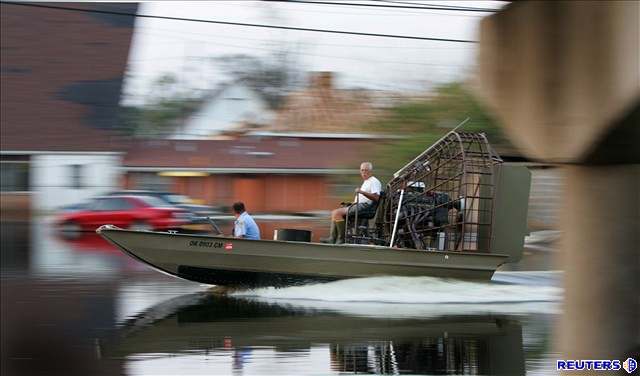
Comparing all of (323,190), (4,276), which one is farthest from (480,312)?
(323,190)

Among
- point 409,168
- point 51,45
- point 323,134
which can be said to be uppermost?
point 51,45

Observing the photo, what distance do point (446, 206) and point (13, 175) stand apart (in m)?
31.3

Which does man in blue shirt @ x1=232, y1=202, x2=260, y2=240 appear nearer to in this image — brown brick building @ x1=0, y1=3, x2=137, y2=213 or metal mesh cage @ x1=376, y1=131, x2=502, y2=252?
metal mesh cage @ x1=376, y1=131, x2=502, y2=252

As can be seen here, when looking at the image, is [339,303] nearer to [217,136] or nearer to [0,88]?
[0,88]

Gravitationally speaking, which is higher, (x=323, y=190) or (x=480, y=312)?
(x=323, y=190)

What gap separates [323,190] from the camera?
143ft

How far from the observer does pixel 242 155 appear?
4384 cm

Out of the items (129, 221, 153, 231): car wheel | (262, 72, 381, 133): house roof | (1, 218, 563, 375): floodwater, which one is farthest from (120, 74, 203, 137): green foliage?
(1, 218, 563, 375): floodwater

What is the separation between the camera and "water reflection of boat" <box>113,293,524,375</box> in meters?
9.31

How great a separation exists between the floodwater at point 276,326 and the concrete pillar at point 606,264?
0.42m

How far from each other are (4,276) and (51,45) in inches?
1163

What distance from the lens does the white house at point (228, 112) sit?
50.8 metres

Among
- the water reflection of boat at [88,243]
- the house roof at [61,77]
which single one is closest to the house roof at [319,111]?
the house roof at [61,77]

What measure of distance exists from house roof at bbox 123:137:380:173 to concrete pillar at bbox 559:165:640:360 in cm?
3515
